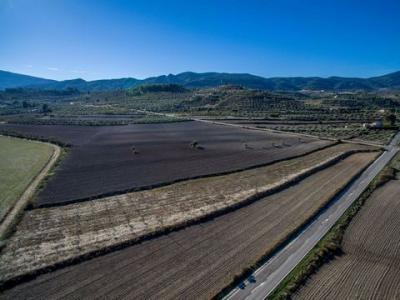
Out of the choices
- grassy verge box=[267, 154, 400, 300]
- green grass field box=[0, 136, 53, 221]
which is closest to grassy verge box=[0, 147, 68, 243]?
green grass field box=[0, 136, 53, 221]

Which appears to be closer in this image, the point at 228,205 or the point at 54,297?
the point at 54,297

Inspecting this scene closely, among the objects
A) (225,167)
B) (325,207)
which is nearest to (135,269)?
(325,207)

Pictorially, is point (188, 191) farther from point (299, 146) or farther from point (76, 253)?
point (299, 146)

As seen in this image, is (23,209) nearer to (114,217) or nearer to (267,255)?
(114,217)

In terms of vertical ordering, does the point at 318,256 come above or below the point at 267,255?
above

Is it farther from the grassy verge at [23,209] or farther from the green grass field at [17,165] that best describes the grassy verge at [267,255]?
the green grass field at [17,165]

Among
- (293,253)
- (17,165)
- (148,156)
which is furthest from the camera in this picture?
(148,156)

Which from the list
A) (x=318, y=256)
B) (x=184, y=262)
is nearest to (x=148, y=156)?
(x=184, y=262)
